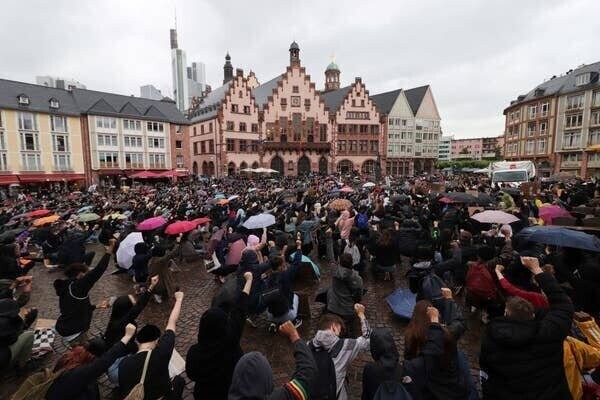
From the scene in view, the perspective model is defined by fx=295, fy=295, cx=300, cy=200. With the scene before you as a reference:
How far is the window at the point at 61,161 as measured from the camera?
39844 mm

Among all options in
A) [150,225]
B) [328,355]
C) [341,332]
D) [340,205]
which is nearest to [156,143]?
[150,225]

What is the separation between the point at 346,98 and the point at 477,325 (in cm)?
5341

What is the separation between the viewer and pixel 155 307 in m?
7.95

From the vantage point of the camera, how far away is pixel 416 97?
64.2 m

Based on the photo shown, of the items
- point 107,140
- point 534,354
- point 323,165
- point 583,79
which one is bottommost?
point 534,354

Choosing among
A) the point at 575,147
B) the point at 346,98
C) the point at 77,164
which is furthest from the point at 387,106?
the point at 77,164

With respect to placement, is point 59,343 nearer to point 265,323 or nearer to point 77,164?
point 265,323

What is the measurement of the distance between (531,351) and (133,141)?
52.4 m

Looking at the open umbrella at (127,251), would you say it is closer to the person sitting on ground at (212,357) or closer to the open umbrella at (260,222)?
the open umbrella at (260,222)

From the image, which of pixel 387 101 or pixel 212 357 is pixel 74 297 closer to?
pixel 212 357

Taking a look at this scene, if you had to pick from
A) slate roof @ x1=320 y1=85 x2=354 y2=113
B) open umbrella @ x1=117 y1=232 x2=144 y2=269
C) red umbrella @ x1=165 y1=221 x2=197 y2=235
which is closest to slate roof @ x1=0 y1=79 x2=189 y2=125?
slate roof @ x1=320 y1=85 x2=354 y2=113

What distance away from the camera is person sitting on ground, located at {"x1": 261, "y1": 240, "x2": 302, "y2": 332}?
5.87 meters

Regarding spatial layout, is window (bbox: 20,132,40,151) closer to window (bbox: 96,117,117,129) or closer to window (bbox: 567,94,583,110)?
window (bbox: 96,117,117,129)

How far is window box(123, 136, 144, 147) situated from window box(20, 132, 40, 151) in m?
10.0
